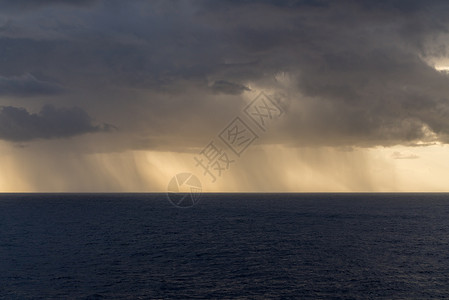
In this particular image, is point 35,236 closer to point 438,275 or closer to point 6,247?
point 6,247

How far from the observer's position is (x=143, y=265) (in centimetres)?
6744

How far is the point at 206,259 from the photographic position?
239ft

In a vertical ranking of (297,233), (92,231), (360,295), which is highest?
(92,231)

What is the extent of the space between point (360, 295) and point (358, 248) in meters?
37.0

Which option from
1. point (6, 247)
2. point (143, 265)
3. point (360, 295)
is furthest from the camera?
point (6, 247)

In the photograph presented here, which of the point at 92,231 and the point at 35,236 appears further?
the point at 92,231

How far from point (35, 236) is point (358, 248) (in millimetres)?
83481

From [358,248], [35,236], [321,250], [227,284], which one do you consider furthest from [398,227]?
[35,236]

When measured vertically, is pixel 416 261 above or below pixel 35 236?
below

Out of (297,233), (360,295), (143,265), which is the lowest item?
(360,295)

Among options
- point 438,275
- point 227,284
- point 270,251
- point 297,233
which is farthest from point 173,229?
point 438,275

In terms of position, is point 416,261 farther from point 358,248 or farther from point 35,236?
point 35,236

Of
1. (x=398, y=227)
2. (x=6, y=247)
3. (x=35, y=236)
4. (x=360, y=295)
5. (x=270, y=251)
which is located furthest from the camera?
(x=398, y=227)

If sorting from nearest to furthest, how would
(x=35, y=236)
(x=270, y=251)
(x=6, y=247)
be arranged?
(x=270, y=251), (x=6, y=247), (x=35, y=236)
